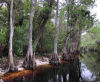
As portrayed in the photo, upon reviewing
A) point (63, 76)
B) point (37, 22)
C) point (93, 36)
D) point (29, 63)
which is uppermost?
point (37, 22)

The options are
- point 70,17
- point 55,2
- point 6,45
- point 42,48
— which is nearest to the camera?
point 6,45

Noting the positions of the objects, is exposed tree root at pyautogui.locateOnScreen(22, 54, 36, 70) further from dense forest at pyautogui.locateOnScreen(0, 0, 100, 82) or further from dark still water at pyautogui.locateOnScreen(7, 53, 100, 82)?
dark still water at pyautogui.locateOnScreen(7, 53, 100, 82)

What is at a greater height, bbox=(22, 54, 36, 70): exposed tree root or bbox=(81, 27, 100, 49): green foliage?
bbox=(81, 27, 100, 49): green foliage

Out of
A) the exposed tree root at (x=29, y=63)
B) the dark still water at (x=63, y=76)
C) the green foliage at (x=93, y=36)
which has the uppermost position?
the green foliage at (x=93, y=36)

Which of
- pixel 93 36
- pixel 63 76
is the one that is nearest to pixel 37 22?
pixel 63 76

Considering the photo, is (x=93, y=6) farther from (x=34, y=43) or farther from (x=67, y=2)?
(x=34, y=43)

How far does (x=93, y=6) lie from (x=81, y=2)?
2.40 meters

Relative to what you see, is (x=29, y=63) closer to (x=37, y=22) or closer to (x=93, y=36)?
(x=37, y=22)

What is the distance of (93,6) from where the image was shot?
18.7m

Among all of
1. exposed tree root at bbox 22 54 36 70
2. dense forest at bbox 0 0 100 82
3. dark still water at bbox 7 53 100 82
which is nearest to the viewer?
dark still water at bbox 7 53 100 82

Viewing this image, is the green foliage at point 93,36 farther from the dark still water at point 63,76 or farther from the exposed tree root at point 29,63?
the exposed tree root at point 29,63

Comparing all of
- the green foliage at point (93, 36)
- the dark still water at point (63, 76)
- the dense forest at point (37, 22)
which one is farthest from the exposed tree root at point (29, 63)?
the green foliage at point (93, 36)

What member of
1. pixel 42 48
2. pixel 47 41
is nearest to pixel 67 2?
pixel 47 41

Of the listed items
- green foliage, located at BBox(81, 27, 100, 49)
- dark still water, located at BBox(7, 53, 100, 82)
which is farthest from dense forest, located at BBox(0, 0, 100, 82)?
dark still water, located at BBox(7, 53, 100, 82)
